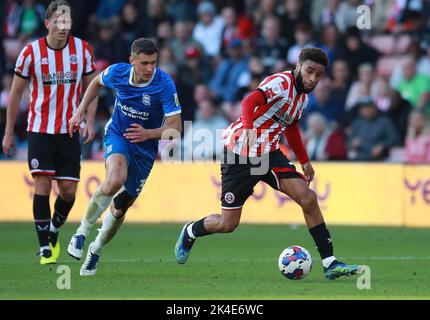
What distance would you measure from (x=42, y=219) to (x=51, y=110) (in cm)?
116

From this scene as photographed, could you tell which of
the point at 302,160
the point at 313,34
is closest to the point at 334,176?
the point at 313,34

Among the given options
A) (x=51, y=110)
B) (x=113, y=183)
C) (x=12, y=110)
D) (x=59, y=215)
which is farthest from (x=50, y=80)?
(x=113, y=183)

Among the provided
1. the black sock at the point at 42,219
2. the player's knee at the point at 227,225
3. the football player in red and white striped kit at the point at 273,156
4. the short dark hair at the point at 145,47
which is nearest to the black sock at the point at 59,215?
the black sock at the point at 42,219

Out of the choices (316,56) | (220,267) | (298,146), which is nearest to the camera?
(316,56)

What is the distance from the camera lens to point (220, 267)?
10.8m

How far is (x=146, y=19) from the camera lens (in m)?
20.7

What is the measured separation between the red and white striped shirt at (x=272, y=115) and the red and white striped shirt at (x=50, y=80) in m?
2.09

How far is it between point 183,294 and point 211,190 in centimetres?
820

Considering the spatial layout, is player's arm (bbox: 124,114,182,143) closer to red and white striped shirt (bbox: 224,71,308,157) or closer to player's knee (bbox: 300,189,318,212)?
red and white striped shirt (bbox: 224,71,308,157)

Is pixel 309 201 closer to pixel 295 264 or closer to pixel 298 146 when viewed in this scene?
pixel 295 264

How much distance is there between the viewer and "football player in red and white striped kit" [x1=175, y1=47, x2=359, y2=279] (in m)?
9.56

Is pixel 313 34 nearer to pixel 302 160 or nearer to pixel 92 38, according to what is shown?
pixel 92 38

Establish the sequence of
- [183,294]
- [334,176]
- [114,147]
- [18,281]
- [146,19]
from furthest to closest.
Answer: [146,19] → [334,176] → [114,147] → [18,281] → [183,294]
